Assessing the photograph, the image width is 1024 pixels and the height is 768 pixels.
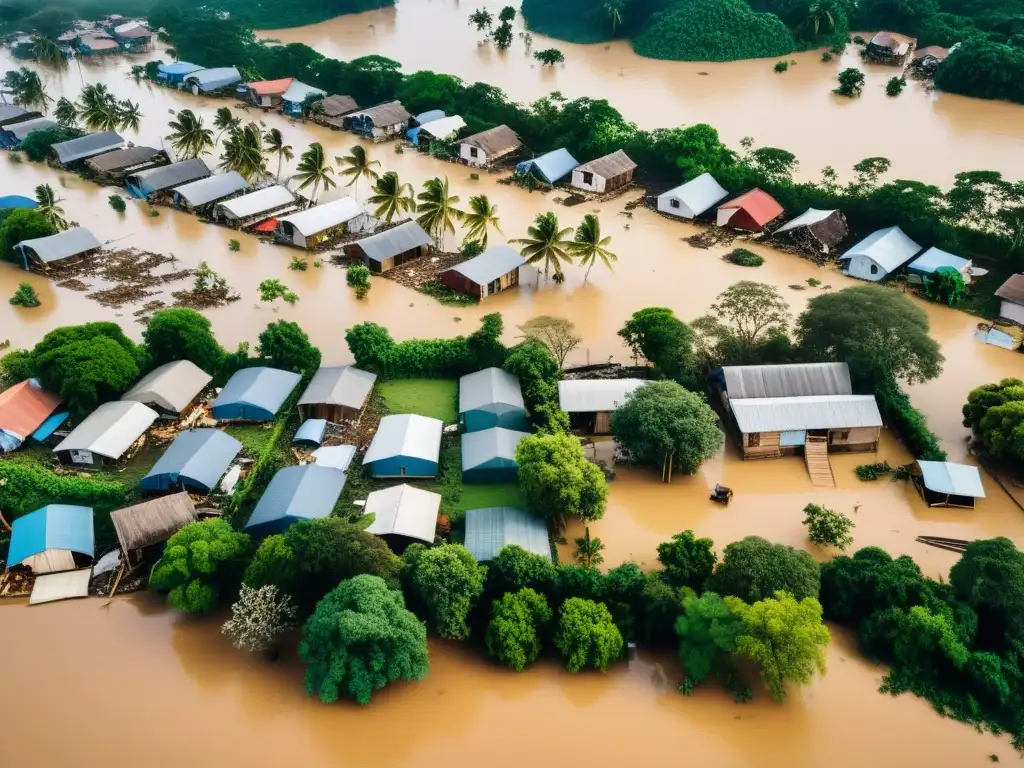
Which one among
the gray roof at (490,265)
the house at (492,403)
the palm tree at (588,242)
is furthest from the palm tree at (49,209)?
the palm tree at (588,242)

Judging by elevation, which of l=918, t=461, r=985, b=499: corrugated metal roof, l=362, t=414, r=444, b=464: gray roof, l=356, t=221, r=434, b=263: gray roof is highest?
l=918, t=461, r=985, b=499: corrugated metal roof

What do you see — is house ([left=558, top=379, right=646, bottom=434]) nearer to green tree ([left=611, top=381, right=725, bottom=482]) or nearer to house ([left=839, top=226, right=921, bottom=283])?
green tree ([left=611, top=381, right=725, bottom=482])

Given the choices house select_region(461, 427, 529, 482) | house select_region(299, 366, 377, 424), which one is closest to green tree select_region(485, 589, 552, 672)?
house select_region(461, 427, 529, 482)

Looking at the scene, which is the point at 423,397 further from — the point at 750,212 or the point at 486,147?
the point at 486,147

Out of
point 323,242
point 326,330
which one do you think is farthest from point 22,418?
point 323,242

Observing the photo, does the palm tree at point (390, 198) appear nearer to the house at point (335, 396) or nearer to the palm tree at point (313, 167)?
the palm tree at point (313, 167)

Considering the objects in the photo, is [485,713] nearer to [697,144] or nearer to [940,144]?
[697,144]
